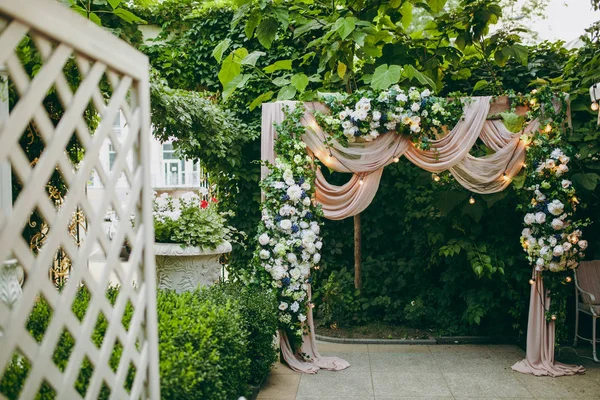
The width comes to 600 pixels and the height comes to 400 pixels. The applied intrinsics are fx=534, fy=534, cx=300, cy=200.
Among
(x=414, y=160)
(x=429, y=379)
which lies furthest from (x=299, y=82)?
(x=429, y=379)

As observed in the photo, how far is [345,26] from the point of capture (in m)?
4.70

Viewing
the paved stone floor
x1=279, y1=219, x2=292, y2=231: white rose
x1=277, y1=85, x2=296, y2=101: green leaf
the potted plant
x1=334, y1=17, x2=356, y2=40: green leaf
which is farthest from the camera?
x1=277, y1=85, x2=296, y2=101: green leaf

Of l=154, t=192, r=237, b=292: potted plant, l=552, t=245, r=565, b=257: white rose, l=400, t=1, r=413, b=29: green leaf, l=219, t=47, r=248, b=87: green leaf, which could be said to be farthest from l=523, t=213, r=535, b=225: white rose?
l=219, t=47, r=248, b=87: green leaf

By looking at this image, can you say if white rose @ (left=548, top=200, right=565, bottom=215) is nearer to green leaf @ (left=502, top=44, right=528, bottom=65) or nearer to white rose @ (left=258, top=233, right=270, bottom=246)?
green leaf @ (left=502, top=44, right=528, bottom=65)

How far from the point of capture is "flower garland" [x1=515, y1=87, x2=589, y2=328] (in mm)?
5012

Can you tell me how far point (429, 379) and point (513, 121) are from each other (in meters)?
2.55

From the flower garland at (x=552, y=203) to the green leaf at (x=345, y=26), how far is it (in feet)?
5.97

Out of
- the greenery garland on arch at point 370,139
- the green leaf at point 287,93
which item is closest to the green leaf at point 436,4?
the greenery garland on arch at point 370,139

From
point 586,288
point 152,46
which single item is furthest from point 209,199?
point 586,288

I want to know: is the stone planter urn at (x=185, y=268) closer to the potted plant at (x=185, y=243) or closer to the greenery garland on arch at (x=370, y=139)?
the potted plant at (x=185, y=243)

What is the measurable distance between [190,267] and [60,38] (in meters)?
3.84

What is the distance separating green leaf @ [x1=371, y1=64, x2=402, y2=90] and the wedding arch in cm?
12

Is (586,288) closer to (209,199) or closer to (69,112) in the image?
(209,199)

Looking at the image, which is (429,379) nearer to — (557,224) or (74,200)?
(557,224)
